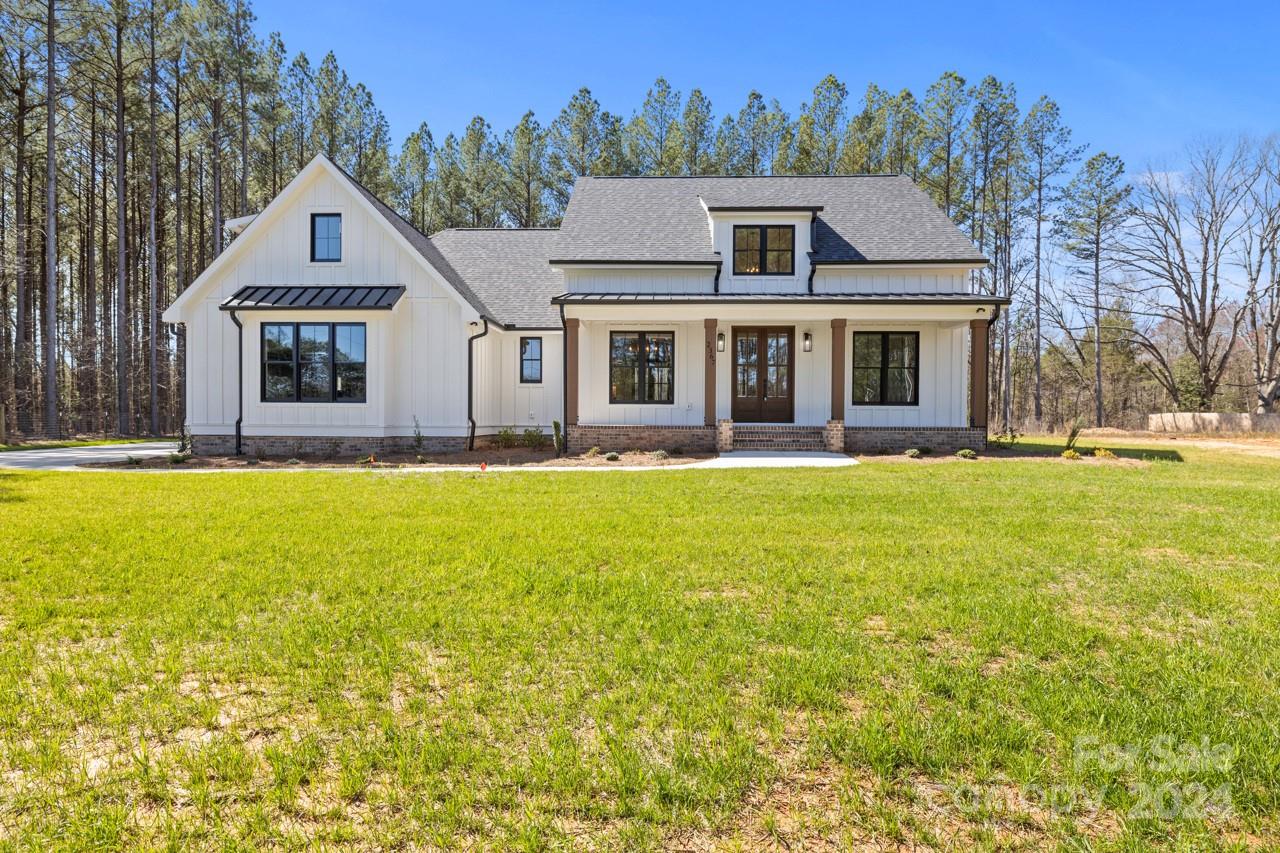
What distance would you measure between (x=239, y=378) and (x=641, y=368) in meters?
9.50

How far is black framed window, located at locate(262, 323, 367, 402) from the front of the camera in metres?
14.9

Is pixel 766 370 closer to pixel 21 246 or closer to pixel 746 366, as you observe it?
pixel 746 366

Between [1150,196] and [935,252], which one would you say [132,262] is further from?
[1150,196]

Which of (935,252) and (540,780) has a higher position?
(935,252)

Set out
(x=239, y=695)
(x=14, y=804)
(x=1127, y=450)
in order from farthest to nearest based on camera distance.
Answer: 1. (x=1127, y=450)
2. (x=239, y=695)
3. (x=14, y=804)

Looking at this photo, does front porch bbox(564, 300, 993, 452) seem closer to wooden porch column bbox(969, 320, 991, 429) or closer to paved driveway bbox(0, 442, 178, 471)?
wooden porch column bbox(969, 320, 991, 429)

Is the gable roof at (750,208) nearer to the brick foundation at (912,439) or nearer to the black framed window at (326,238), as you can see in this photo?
the brick foundation at (912,439)

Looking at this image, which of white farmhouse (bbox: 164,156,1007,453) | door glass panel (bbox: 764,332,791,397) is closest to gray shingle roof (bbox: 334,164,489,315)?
white farmhouse (bbox: 164,156,1007,453)

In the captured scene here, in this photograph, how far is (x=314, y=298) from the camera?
14.8 metres

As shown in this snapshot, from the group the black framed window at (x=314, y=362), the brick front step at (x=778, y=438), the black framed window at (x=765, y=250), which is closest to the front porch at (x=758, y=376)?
the brick front step at (x=778, y=438)

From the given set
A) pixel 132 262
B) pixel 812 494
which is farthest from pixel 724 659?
pixel 132 262

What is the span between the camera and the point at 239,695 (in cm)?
299

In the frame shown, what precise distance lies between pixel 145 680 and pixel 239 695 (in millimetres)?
570

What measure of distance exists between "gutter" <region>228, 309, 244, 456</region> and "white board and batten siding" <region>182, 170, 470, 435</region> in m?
0.17
